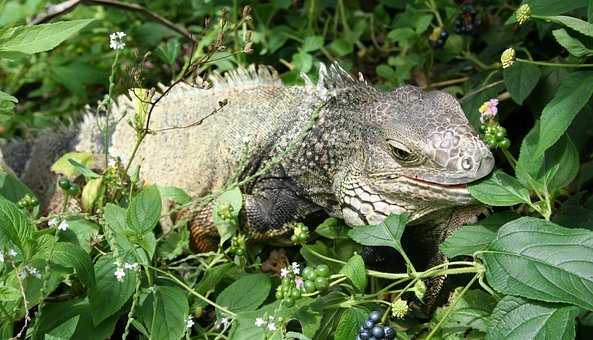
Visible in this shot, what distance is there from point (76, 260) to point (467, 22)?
2199 mm

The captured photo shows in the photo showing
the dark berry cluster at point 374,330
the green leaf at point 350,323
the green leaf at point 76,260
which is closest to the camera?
the dark berry cluster at point 374,330

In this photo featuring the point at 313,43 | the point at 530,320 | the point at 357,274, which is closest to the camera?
the point at 530,320

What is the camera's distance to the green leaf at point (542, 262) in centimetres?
207

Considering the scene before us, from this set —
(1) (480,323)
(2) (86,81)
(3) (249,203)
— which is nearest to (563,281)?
(1) (480,323)

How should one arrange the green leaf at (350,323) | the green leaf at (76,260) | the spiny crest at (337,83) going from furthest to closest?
1. the spiny crest at (337,83)
2. the green leaf at (76,260)
3. the green leaf at (350,323)

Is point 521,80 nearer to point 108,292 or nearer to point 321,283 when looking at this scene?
point 321,283

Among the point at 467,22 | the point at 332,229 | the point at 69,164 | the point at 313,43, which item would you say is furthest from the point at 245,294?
the point at 467,22

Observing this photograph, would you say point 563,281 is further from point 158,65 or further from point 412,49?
point 158,65

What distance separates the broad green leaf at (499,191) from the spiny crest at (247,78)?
1.34 meters

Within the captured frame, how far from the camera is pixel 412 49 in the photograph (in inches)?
163

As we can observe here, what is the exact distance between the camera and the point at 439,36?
12.7 ft

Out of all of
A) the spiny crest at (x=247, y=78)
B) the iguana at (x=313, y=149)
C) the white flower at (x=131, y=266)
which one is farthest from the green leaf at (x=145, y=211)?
the spiny crest at (x=247, y=78)

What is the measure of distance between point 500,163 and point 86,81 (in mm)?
2294

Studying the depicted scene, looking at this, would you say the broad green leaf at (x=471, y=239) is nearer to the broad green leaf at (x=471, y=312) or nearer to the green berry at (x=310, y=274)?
the broad green leaf at (x=471, y=312)
